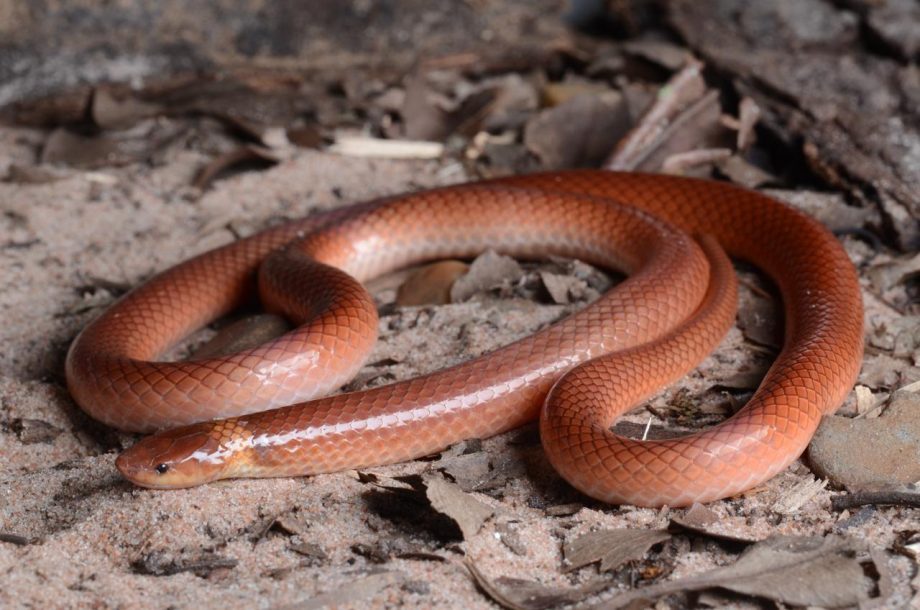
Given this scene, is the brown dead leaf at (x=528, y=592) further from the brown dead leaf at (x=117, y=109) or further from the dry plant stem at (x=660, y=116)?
the brown dead leaf at (x=117, y=109)

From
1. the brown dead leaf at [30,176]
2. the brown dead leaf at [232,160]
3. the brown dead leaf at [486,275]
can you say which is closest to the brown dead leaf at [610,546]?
the brown dead leaf at [486,275]

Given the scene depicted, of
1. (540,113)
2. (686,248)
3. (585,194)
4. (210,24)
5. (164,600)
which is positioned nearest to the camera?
(164,600)

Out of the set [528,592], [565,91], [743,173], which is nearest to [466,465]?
[528,592]

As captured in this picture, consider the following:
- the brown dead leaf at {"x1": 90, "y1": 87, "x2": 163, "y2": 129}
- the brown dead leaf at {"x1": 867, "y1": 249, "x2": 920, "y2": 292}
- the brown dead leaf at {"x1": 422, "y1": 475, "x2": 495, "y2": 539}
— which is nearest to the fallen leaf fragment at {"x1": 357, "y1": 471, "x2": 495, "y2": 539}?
the brown dead leaf at {"x1": 422, "y1": 475, "x2": 495, "y2": 539}

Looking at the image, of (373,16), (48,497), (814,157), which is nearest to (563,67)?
(373,16)

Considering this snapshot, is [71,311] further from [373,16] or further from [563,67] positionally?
[563,67]

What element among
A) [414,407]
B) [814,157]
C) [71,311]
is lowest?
[71,311]

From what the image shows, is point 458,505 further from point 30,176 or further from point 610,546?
point 30,176
